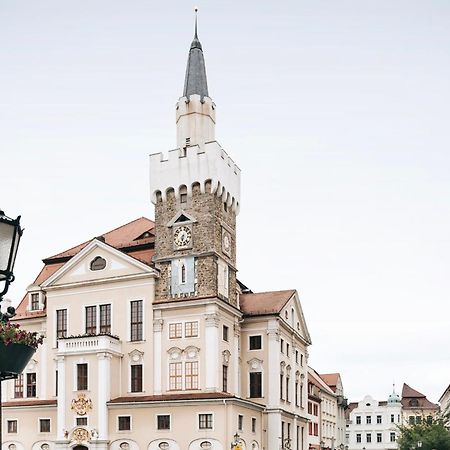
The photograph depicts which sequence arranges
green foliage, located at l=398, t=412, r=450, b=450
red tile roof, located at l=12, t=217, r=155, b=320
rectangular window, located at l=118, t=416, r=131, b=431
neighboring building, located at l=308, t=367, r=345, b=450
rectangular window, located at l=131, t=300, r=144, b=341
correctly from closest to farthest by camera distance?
rectangular window, located at l=118, t=416, r=131, b=431 → rectangular window, located at l=131, t=300, r=144, b=341 → red tile roof, located at l=12, t=217, r=155, b=320 → green foliage, located at l=398, t=412, r=450, b=450 → neighboring building, located at l=308, t=367, r=345, b=450

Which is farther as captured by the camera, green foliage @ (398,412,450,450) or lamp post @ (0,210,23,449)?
green foliage @ (398,412,450,450)

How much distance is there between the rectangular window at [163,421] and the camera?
50.5 m

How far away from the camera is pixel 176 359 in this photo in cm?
5250

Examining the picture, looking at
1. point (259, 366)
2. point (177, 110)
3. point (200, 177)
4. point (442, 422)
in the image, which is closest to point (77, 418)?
point (259, 366)

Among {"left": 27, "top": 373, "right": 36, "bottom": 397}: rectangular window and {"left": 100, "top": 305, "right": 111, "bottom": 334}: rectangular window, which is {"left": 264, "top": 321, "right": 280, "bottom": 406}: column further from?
{"left": 27, "top": 373, "right": 36, "bottom": 397}: rectangular window

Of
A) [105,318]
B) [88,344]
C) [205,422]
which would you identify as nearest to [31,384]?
[88,344]

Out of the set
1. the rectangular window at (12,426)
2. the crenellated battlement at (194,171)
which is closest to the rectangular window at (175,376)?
the crenellated battlement at (194,171)

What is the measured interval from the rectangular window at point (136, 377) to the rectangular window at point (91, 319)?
374 centimetres

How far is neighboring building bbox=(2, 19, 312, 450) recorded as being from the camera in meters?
51.2

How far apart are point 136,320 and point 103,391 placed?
5.20 meters

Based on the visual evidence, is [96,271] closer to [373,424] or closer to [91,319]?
[91,319]

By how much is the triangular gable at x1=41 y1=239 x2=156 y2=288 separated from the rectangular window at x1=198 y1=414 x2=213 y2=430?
1006cm

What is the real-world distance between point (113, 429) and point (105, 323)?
706cm

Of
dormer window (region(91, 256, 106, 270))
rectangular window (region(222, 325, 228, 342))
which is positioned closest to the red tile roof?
dormer window (region(91, 256, 106, 270))
